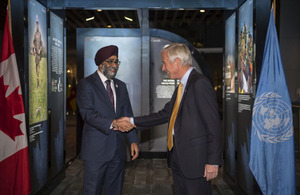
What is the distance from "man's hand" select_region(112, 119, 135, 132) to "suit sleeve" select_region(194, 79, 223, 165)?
2.84 feet

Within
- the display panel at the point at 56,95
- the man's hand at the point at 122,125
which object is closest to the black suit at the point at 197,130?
the man's hand at the point at 122,125

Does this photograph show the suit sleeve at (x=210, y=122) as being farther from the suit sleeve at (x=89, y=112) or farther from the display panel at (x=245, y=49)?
the display panel at (x=245, y=49)

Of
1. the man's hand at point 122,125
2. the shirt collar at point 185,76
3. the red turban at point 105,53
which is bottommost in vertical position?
the man's hand at point 122,125

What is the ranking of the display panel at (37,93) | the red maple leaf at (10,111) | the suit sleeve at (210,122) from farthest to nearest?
the display panel at (37,93) → the red maple leaf at (10,111) → the suit sleeve at (210,122)

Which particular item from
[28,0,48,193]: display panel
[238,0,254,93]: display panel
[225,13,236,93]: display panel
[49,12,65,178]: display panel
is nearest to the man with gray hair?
[238,0,254,93]: display panel

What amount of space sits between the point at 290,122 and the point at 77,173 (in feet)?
11.6

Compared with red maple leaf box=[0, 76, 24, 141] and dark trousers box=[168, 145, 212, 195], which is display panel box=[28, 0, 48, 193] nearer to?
red maple leaf box=[0, 76, 24, 141]

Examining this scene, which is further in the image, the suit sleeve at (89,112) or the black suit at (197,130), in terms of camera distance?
the suit sleeve at (89,112)

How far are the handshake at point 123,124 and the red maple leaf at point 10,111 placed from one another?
3.09ft

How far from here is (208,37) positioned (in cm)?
1355

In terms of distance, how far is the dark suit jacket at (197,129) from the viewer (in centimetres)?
202

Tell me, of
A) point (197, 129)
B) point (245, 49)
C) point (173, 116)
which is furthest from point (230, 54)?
point (197, 129)

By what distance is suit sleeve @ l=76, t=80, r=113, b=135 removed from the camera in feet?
8.34

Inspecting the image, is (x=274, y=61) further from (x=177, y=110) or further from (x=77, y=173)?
(x=77, y=173)
